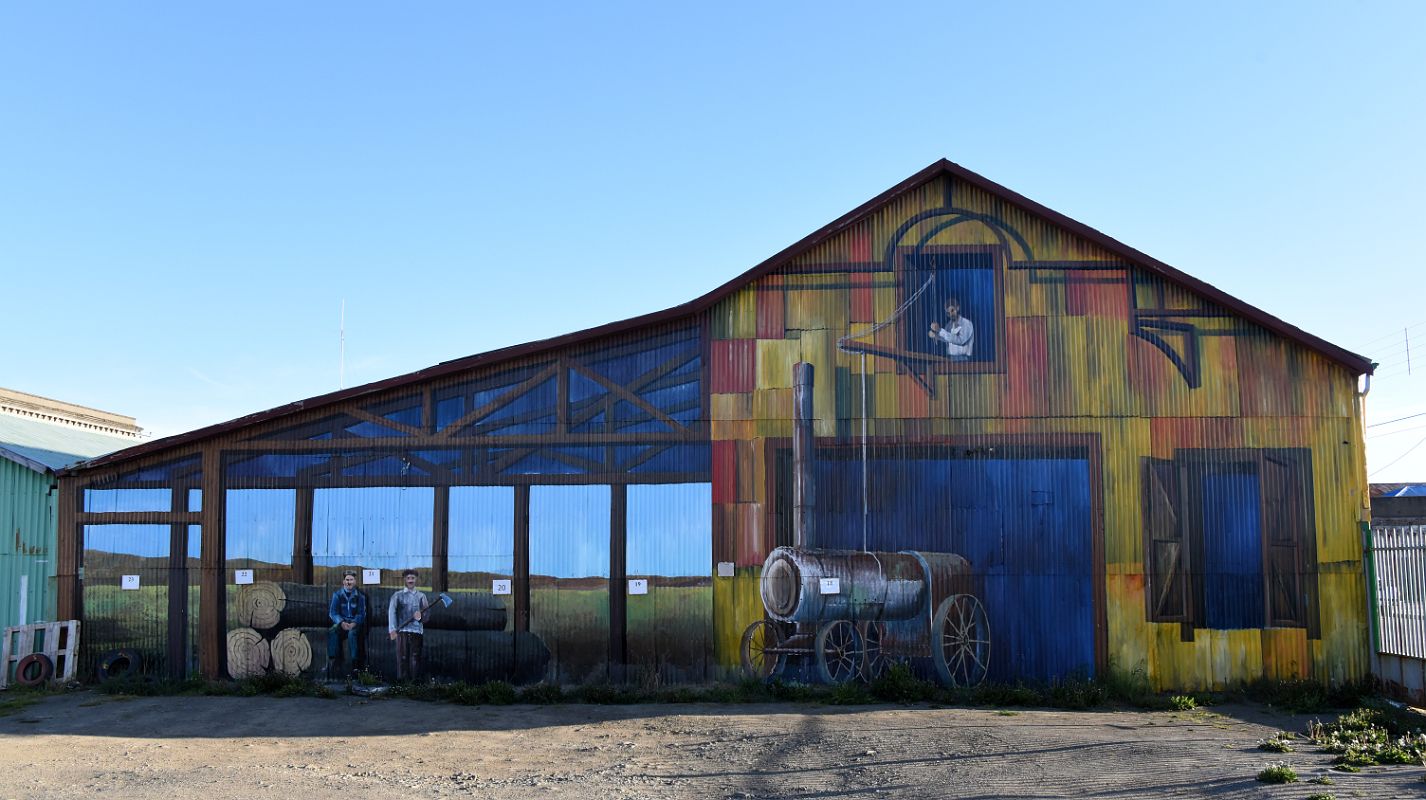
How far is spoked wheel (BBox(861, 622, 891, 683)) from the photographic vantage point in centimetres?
1698

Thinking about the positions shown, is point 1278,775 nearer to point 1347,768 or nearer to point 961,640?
point 1347,768

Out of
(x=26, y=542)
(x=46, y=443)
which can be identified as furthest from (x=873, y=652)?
(x=46, y=443)

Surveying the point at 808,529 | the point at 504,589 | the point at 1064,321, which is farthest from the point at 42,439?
the point at 1064,321

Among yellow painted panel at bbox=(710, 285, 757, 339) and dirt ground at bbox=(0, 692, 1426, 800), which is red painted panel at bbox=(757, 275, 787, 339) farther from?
dirt ground at bbox=(0, 692, 1426, 800)

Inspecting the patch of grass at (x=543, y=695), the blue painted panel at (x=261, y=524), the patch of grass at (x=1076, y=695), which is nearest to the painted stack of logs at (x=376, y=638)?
the blue painted panel at (x=261, y=524)

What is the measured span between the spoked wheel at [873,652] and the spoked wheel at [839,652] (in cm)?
7

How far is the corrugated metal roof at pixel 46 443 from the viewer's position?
18266 millimetres

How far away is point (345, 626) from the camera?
693 inches

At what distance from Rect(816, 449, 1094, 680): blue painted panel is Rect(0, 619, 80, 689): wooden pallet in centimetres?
1169

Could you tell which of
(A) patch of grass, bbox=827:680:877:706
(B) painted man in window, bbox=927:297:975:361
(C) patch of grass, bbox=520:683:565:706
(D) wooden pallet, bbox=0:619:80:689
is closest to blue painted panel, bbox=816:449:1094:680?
(B) painted man in window, bbox=927:297:975:361

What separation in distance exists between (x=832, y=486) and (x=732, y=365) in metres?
2.43

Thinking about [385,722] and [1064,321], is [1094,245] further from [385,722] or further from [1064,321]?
[385,722]

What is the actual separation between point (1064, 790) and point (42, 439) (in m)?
20.4

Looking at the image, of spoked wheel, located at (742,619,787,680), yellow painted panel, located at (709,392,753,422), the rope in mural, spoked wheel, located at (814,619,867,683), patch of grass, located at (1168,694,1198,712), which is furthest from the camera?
yellow painted panel, located at (709,392,753,422)
